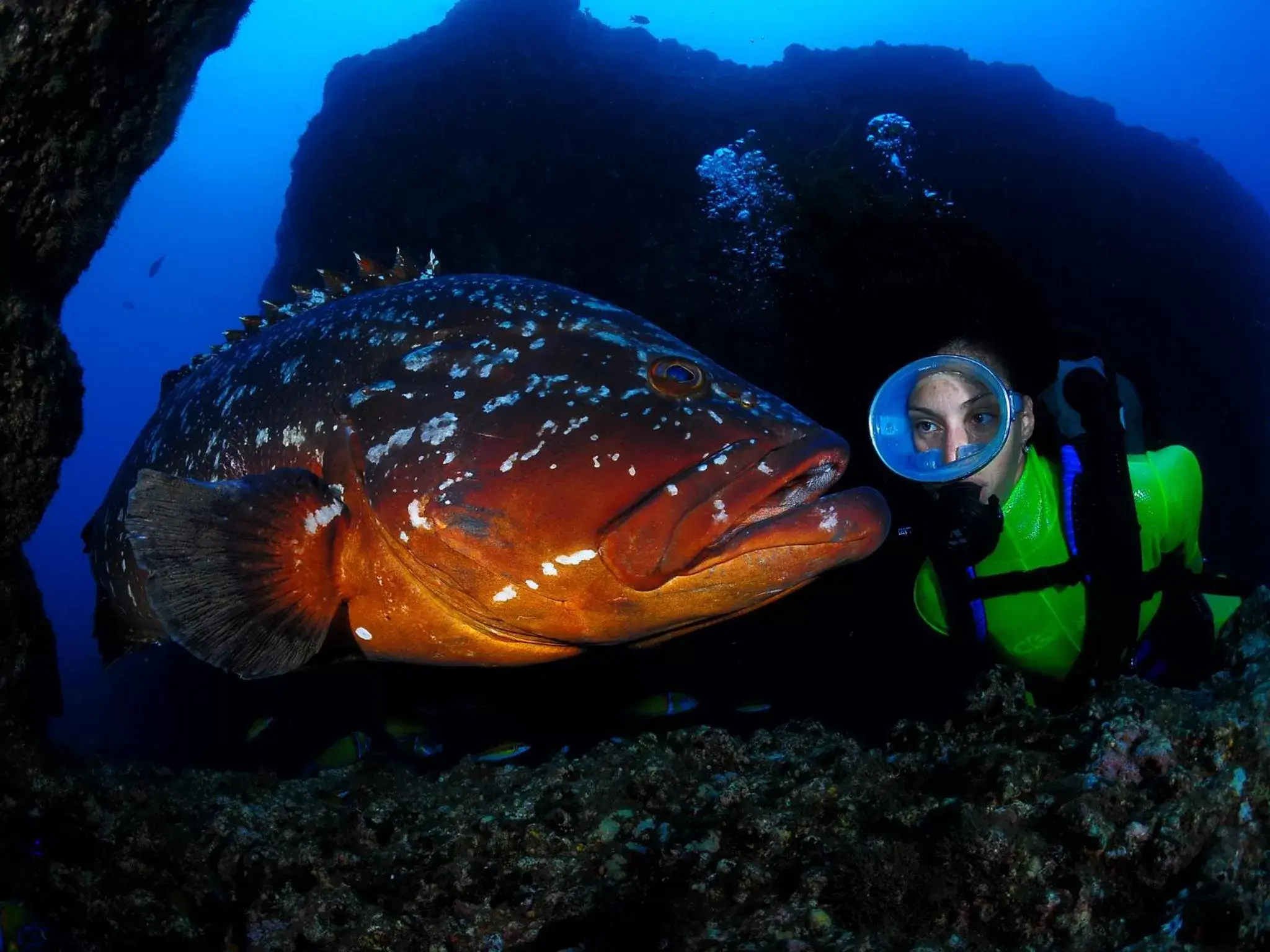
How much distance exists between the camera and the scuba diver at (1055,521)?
390 cm

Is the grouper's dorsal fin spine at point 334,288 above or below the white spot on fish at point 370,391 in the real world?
above

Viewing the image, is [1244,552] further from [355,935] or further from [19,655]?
[19,655]

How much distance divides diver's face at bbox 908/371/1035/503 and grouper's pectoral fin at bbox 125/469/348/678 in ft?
11.5

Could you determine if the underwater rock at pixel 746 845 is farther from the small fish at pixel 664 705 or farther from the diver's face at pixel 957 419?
the small fish at pixel 664 705

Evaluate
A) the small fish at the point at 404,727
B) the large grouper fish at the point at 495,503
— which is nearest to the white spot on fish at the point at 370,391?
the large grouper fish at the point at 495,503

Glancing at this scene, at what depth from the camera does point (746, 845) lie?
2.27 meters

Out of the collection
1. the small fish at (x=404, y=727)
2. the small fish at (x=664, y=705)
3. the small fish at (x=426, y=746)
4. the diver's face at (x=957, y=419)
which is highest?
the diver's face at (x=957, y=419)

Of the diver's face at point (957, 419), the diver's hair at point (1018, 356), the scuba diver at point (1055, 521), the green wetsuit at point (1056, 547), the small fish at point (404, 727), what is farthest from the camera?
the small fish at point (404, 727)

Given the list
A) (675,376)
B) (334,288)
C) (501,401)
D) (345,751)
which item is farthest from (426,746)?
(675,376)

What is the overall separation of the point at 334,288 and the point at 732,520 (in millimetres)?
2981

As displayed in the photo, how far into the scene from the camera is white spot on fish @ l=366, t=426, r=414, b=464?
2484 millimetres

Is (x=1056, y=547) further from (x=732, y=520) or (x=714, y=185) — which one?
(x=714, y=185)

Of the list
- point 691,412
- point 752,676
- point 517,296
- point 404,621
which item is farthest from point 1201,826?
point 752,676

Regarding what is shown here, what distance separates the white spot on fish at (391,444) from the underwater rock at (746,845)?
152 centimetres
